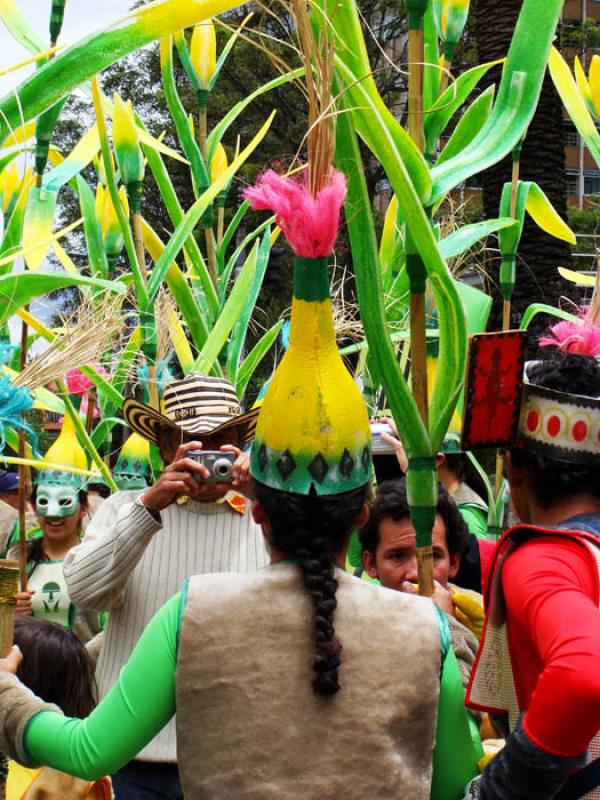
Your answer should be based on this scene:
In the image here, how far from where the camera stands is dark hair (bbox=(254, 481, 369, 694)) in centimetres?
158

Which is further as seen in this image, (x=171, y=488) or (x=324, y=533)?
(x=171, y=488)

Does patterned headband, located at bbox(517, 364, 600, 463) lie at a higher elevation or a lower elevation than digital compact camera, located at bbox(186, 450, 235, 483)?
higher

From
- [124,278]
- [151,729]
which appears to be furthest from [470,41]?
[151,729]

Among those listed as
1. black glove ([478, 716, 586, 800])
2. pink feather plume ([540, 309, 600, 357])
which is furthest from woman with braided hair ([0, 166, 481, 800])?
pink feather plume ([540, 309, 600, 357])

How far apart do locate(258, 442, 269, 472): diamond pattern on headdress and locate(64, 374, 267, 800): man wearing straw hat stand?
0.83 metres

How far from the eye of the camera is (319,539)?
64.6 inches

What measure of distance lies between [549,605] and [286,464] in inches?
15.5

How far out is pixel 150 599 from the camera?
8.73ft

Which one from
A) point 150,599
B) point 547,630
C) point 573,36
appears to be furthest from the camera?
point 573,36

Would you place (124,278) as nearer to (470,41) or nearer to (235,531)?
(235,531)

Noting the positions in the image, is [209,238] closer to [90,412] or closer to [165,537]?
[90,412]

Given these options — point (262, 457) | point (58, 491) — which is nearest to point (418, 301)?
point (262, 457)

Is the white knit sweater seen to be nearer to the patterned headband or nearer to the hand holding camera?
the hand holding camera

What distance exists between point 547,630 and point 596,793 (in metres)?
0.25
